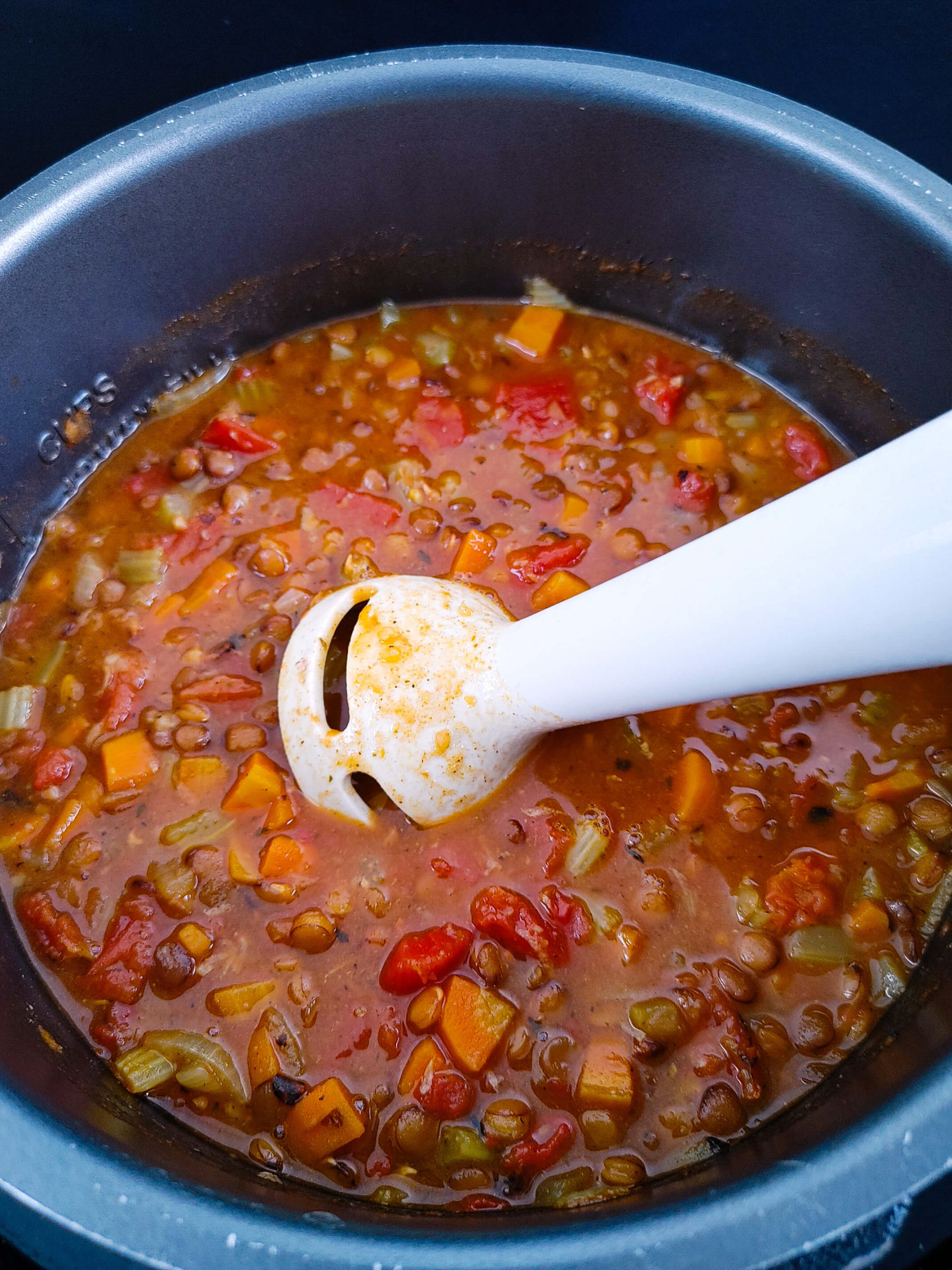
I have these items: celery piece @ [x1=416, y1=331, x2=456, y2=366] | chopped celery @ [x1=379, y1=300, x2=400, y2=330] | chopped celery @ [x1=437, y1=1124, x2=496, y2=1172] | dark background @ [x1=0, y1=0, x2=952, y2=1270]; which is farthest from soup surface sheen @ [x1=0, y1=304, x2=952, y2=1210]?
dark background @ [x1=0, y1=0, x2=952, y2=1270]

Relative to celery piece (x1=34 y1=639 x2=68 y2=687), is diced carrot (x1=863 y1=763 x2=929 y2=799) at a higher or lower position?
lower

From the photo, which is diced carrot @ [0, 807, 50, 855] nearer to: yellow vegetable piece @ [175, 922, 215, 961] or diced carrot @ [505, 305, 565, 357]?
yellow vegetable piece @ [175, 922, 215, 961]

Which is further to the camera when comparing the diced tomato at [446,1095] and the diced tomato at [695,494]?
the diced tomato at [695,494]

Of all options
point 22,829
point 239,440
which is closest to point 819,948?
point 22,829

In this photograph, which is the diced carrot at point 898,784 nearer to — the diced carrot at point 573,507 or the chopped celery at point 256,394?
the diced carrot at point 573,507

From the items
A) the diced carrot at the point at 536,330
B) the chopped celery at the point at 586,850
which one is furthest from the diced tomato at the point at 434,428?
the chopped celery at the point at 586,850

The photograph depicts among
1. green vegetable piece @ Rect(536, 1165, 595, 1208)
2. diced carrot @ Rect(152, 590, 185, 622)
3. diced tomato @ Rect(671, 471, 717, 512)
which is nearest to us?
green vegetable piece @ Rect(536, 1165, 595, 1208)
